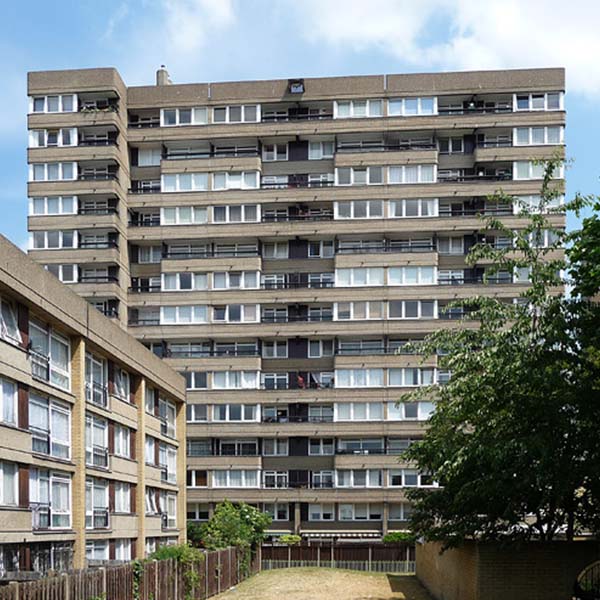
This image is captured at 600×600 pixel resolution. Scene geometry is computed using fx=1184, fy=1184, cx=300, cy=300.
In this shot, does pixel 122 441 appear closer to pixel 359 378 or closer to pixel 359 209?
pixel 359 378

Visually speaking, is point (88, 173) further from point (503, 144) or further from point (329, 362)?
point (503, 144)

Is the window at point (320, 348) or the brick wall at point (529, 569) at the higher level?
the window at point (320, 348)

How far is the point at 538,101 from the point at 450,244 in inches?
455

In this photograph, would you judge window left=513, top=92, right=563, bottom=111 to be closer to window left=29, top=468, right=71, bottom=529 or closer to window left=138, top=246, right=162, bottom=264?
window left=138, top=246, right=162, bottom=264

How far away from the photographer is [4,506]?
34188 millimetres

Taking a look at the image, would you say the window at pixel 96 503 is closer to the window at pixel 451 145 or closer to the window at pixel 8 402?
the window at pixel 8 402

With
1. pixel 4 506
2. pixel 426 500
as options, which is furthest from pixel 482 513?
pixel 4 506

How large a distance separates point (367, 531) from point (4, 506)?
47.9 metres

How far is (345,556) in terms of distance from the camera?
235ft

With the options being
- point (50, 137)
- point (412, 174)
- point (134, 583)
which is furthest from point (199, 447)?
point (134, 583)

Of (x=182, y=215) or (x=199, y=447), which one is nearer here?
(x=199, y=447)

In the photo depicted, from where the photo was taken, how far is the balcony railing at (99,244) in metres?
81.2

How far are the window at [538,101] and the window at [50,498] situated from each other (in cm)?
5113

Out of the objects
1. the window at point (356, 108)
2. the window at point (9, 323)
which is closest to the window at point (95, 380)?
the window at point (9, 323)
